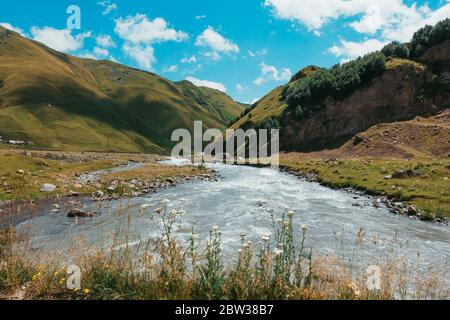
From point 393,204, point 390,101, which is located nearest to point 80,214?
point 393,204

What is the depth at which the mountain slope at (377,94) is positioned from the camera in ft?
255

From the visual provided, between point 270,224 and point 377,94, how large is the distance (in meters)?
72.8

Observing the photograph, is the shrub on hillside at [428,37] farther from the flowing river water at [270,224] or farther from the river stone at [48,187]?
the river stone at [48,187]

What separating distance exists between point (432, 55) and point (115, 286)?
97.7m

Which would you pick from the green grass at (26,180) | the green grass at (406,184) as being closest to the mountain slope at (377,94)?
the green grass at (406,184)

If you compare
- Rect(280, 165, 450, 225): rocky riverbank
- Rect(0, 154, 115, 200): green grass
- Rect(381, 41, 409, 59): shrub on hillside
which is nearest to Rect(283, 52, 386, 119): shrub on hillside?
Rect(381, 41, 409, 59): shrub on hillside

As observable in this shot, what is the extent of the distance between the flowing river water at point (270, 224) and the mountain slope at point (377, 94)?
173ft

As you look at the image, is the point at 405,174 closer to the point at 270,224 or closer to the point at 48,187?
the point at 270,224

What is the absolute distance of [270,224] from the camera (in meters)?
21.6

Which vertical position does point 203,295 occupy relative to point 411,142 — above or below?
below

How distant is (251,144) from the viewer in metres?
114

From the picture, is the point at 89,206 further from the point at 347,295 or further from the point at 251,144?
the point at 251,144

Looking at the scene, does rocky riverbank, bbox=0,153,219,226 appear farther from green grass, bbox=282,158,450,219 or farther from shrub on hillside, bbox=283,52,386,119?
shrub on hillside, bbox=283,52,386,119
